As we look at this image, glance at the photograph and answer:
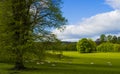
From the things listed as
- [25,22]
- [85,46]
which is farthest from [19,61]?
[85,46]

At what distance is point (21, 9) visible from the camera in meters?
43.2

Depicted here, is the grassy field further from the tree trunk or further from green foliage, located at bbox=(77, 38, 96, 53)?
green foliage, located at bbox=(77, 38, 96, 53)

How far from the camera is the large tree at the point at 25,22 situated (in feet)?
137

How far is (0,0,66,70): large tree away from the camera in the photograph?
4172 cm

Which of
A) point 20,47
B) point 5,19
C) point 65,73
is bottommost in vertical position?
point 65,73

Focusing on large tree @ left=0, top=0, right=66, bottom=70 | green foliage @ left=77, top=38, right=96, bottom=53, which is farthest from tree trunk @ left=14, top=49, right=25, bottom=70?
green foliage @ left=77, top=38, right=96, bottom=53

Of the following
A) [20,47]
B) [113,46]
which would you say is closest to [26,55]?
[20,47]

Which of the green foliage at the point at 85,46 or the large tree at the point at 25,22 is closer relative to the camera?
the large tree at the point at 25,22

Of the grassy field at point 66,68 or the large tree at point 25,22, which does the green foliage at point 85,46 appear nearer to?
the grassy field at point 66,68

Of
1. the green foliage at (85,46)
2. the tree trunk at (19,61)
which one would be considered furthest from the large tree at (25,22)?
the green foliage at (85,46)

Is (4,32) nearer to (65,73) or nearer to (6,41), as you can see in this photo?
(6,41)

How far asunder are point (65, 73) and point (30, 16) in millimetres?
9263

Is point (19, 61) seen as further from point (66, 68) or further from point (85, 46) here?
point (85, 46)

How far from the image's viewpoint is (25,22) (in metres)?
43.0
